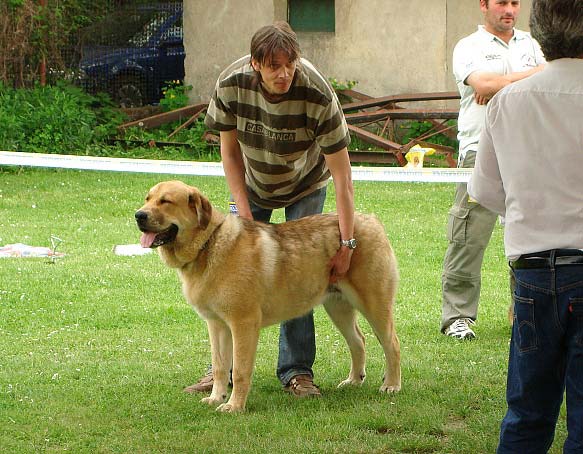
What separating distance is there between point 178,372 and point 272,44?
7.77 ft

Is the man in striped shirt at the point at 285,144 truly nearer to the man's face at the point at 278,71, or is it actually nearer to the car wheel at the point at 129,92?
the man's face at the point at 278,71

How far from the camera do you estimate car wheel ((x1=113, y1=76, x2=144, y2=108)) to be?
63.4 feet

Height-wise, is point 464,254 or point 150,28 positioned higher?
point 150,28

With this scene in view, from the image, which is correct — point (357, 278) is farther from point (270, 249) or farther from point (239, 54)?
point (239, 54)

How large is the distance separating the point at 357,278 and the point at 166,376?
1.42m

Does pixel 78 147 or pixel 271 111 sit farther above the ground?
pixel 271 111

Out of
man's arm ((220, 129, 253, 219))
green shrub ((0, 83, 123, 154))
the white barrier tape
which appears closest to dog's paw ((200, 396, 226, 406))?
man's arm ((220, 129, 253, 219))

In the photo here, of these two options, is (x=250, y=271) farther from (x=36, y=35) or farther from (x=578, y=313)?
(x=36, y=35)

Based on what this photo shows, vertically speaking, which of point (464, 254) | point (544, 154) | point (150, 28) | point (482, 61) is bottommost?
point (464, 254)

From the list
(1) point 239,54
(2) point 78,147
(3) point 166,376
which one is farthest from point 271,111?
(1) point 239,54

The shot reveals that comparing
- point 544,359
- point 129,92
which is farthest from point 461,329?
point 129,92

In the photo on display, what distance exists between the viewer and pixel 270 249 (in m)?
5.69

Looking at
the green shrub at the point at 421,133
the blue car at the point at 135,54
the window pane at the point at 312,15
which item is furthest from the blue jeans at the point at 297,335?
the blue car at the point at 135,54

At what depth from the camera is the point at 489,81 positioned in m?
6.67
